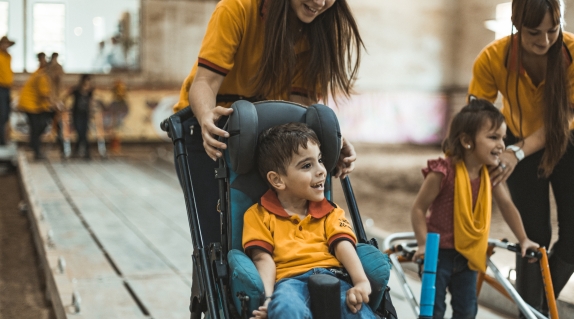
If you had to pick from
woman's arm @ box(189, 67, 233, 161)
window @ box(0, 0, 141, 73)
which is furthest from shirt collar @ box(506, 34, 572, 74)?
window @ box(0, 0, 141, 73)

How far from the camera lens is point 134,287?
3.63 meters

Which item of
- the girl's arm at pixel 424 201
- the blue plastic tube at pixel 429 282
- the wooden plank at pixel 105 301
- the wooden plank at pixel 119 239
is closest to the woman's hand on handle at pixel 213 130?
the blue plastic tube at pixel 429 282

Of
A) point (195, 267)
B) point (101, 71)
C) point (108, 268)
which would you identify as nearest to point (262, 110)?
point (195, 267)

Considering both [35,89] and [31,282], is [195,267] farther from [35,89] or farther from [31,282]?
[35,89]

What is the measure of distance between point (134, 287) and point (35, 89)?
6.18 meters

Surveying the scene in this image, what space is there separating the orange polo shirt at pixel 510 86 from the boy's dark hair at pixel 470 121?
13cm

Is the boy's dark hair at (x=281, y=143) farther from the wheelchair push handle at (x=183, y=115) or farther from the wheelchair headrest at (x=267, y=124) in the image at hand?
the wheelchair push handle at (x=183, y=115)

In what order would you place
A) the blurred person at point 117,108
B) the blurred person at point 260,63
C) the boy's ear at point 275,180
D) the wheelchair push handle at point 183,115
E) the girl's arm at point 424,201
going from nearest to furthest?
the boy's ear at point 275,180, the blurred person at point 260,63, the wheelchair push handle at point 183,115, the girl's arm at point 424,201, the blurred person at point 117,108

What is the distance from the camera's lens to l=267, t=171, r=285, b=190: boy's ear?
200cm

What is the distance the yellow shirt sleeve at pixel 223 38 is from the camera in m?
2.15

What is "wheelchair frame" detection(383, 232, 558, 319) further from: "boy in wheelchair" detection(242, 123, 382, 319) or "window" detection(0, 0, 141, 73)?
"window" detection(0, 0, 141, 73)

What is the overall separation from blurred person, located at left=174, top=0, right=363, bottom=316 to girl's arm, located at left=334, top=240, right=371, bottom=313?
313 mm

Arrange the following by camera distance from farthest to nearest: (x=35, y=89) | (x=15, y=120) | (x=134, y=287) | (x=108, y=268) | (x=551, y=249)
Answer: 1. (x=15, y=120)
2. (x=35, y=89)
3. (x=108, y=268)
4. (x=134, y=287)
5. (x=551, y=249)

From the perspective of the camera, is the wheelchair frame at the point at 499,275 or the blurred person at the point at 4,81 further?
the blurred person at the point at 4,81
